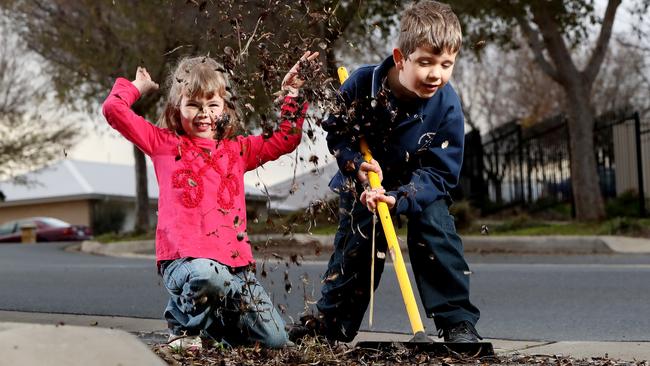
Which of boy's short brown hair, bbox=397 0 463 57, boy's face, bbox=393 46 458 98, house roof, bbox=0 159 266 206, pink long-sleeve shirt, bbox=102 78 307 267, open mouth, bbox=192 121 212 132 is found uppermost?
house roof, bbox=0 159 266 206

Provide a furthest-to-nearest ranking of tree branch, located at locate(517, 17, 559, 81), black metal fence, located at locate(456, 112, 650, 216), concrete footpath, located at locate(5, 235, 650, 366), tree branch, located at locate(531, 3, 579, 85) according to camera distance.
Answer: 1. black metal fence, located at locate(456, 112, 650, 216)
2. tree branch, located at locate(517, 17, 559, 81)
3. tree branch, located at locate(531, 3, 579, 85)
4. concrete footpath, located at locate(5, 235, 650, 366)

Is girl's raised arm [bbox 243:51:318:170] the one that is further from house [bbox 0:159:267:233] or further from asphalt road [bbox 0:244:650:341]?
house [bbox 0:159:267:233]

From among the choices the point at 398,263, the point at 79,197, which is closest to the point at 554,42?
the point at 398,263

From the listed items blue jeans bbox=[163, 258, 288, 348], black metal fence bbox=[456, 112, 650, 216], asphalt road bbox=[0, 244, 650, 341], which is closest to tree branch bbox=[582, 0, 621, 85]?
black metal fence bbox=[456, 112, 650, 216]

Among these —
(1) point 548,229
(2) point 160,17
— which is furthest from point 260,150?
(2) point 160,17

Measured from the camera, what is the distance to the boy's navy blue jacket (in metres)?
4.28

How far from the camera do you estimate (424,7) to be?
414cm

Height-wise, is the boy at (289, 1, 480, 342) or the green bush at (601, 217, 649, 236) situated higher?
the boy at (289, 1, 480, 342)

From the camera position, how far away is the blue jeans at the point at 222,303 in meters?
4.24

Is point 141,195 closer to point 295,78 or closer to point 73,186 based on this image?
point 295,78

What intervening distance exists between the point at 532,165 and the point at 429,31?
16482mm

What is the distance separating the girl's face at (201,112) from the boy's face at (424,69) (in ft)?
2.63

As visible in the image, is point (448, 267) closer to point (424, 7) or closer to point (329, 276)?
point (329, 276)

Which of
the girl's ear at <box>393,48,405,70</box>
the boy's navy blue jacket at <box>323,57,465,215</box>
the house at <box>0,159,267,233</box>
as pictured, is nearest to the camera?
the girl's ear at <box>393,48,405,70</box>
